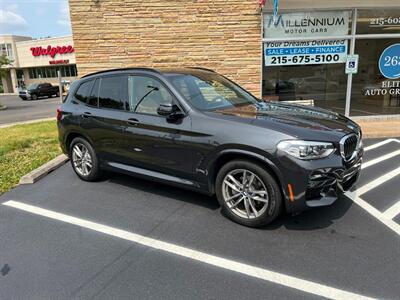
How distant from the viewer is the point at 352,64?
9141mm

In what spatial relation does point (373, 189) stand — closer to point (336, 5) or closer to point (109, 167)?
point (109, 167)

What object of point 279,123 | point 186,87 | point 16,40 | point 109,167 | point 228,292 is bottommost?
point 228,292

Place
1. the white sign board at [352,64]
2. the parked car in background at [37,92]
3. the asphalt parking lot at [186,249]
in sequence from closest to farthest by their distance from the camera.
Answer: the asphalt parking lot at [186,249]
the white sign board at [352,64]
the parked car in background at [37,92]

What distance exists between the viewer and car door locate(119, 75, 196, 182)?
13.2 ft

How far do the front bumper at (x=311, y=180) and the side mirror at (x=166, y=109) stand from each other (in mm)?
1381

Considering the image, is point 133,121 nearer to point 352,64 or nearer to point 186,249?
point 186,249

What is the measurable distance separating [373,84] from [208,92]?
7.25 metres

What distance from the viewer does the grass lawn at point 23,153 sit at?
5879mm

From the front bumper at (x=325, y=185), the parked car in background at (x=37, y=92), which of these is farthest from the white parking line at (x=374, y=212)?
the parked car in background at (x=37, y=92)

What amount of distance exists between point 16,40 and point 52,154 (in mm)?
55798

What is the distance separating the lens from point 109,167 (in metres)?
5.04

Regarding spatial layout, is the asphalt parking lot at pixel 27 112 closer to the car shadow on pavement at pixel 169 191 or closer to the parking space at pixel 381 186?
the car shadow on pavement at pixel 169 191

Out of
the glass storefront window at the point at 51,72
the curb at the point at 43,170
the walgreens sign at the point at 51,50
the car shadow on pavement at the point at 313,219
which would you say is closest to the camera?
the car shadow on pavement at the point at 313,219

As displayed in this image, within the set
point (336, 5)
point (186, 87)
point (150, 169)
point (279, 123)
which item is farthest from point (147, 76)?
point (336, 5)
